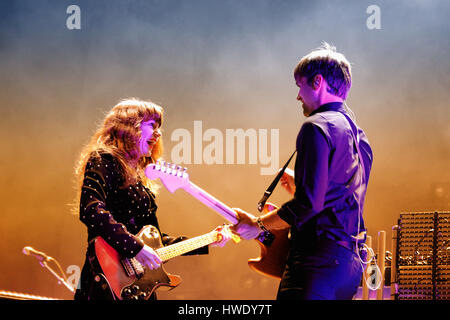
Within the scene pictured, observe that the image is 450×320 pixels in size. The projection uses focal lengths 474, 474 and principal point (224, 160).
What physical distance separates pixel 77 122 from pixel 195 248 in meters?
3.59

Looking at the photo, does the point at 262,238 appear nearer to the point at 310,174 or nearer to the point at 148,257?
the point at 148,257

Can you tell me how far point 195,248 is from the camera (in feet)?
10.2

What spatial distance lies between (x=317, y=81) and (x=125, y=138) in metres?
1.29

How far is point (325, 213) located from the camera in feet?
6.53

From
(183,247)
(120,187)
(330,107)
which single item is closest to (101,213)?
(120,187)

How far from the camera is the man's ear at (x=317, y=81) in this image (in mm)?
2188

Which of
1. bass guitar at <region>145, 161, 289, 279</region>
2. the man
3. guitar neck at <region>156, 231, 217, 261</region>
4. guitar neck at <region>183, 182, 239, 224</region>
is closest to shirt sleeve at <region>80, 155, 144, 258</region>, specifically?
guitar neck at <region>156, 231, 217, 261</region>

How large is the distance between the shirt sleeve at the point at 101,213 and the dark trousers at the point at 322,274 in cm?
94

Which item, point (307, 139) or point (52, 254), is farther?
point (52, 254)

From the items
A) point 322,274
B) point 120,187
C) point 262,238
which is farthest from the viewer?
point 262,238

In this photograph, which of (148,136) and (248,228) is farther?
(148,136)

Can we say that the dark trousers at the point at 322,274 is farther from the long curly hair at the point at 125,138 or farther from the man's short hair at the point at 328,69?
the long curly hair at the point at 125,138
